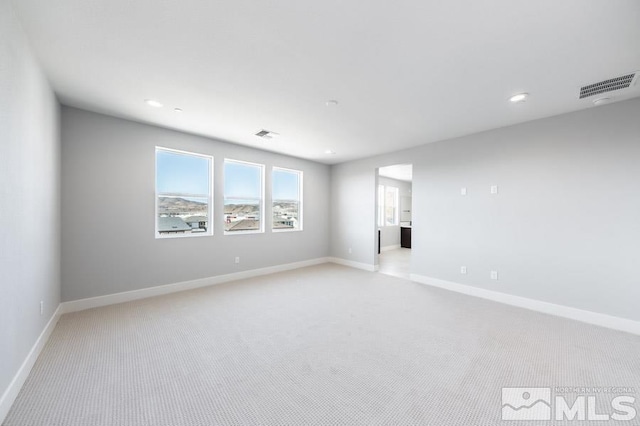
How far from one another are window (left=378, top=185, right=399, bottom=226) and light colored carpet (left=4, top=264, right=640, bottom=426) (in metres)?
5.22

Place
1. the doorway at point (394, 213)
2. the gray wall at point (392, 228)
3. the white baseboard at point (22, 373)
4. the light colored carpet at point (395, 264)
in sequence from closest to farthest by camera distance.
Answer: the white baseboard at point (22, 373) → the light colored carpet at point (395, 264) → the doorway at point (394, 213) → the gray wall at point (392, 228)

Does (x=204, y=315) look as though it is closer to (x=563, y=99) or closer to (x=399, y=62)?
(x=399, y=62)

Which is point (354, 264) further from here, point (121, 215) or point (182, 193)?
point (121, 215)

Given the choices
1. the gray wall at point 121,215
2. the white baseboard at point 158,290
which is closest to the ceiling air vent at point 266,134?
the gray wall at point 121,215

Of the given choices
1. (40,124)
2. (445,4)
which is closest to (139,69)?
(40,124)

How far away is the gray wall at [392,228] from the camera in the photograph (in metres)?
8.62

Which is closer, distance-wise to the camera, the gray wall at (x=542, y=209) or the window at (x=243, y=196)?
the gray wall at (x=542, y=209)

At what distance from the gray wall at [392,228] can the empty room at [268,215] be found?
3.43m

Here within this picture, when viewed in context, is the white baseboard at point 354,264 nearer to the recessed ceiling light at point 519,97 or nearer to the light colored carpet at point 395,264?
the light colored carpet at point 395,264

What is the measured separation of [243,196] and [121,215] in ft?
6.41

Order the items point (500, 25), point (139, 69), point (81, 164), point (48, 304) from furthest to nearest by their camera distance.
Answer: point (81, 164) < point (48, 304) < point (139, 69) < point (500, 25)

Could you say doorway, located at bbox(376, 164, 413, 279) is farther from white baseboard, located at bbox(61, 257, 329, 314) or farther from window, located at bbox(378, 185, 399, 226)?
white baseboard, located at bbox(61, 257, 329, 314)

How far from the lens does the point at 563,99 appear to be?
286cm

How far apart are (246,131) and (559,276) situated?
492 centimetres
